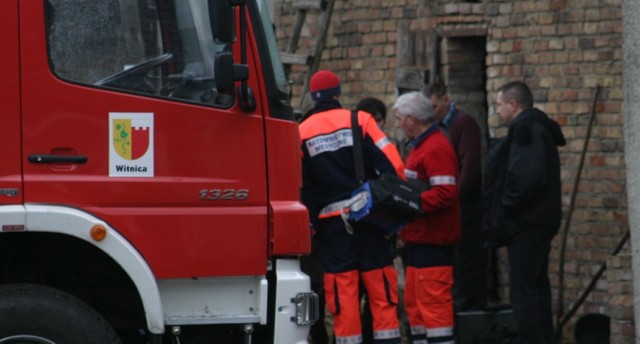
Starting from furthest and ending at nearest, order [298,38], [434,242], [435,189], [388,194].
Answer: [298,38], [434,242], [435,189], [388,194]

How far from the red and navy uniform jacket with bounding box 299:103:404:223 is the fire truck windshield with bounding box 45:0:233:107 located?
203 cm

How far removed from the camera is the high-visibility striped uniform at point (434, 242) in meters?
9.78

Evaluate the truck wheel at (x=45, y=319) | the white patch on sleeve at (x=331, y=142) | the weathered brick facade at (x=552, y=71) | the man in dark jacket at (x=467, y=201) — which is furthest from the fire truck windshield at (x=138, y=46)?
the man in dark jacket at (x=467, y=201)

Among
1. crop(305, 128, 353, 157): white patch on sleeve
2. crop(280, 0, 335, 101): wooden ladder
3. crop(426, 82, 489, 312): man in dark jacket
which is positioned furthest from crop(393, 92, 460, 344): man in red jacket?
crop(280, 0, 335, 101): wooden ladder

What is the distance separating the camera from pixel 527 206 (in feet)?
32.9

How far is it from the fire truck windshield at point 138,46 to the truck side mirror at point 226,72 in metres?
0.19

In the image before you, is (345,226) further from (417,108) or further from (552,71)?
(552,71)

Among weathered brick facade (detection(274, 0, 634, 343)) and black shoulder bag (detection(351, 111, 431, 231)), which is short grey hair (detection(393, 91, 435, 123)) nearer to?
black shoulder bag (detection(351, 111, 431, 231))

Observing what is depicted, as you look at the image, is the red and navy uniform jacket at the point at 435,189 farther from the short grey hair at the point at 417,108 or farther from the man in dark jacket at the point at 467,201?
the man in dark jacket at the point at 467,201

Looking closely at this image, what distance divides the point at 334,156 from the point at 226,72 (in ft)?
7.40

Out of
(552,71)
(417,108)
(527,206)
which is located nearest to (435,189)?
(417,108)

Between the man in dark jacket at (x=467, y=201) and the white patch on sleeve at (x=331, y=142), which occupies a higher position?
the white patch on sleeve at (x=331, y=142)

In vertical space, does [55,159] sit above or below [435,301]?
above

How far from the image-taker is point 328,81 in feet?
30.9
